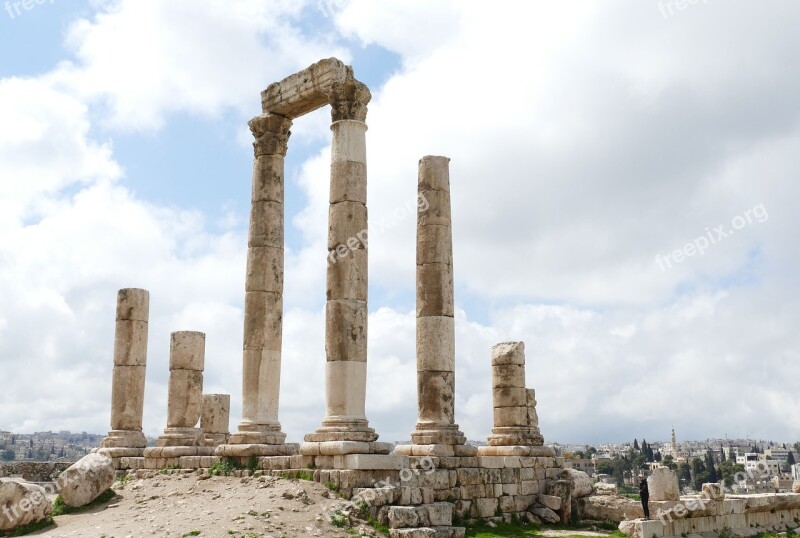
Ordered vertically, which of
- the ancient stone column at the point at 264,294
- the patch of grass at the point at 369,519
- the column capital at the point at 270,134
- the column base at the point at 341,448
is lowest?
the patch of grass at the point at 369,519

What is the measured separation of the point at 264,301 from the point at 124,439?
7.42 m

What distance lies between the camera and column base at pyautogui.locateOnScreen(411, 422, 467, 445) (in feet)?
66.4

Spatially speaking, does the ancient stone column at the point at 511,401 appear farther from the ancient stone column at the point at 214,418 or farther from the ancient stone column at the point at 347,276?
the ancient stone column at the point at 214,418

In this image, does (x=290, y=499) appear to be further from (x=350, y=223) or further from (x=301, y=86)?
(x=301, y=86)

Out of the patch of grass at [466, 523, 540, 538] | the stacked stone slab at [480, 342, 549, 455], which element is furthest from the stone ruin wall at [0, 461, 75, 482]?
the patch of grass at [466, 523, 540, 538]

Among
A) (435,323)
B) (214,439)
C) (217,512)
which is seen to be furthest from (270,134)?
(217,512)

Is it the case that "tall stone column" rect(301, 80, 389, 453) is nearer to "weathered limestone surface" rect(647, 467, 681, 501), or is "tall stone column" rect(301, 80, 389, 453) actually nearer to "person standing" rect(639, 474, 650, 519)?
"person standing" rect(639, 474, 650, 519)

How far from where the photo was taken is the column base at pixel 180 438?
78.0 ft

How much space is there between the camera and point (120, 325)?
25688 millimetres

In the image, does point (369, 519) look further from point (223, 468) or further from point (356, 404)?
point (223, 468)

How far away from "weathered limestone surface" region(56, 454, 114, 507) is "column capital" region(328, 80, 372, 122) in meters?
10.2

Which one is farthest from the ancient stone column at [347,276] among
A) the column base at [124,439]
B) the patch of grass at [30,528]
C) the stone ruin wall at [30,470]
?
the stone ruin wall at [30,470]

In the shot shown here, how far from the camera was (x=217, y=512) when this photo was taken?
15.8 meters

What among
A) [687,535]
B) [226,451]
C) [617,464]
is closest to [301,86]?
[226,451]
